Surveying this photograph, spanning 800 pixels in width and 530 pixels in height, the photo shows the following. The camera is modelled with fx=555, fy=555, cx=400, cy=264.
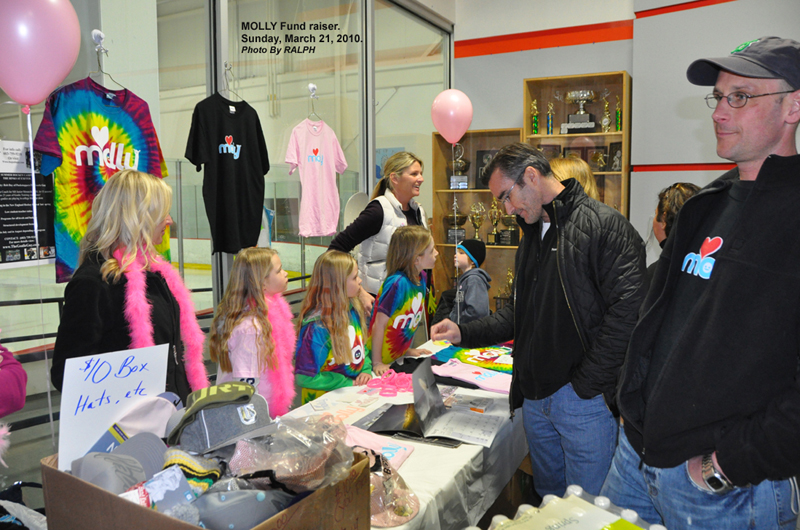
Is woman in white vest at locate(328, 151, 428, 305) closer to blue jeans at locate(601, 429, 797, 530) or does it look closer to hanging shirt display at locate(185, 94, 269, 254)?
hanging shirt display at locate(185, 94, 269, 254)

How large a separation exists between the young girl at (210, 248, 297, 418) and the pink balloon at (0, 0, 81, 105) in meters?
1.00

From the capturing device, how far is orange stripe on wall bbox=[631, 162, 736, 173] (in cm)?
460

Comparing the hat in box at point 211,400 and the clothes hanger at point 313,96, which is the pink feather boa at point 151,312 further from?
the clothes hanger at point 313,96

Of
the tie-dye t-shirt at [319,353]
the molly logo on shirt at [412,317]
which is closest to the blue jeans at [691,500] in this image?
the tie-dye t-shirt at [319,353]

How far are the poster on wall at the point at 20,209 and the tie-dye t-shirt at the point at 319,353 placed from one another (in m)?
1.17

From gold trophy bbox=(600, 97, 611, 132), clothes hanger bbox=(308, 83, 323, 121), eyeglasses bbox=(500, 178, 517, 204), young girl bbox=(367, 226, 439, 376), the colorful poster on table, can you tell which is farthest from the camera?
gold trophy bbox=(600, 97, 611, 132)

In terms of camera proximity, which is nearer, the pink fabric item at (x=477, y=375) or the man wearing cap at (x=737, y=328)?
the man wearing cap at (x=737, y=328)

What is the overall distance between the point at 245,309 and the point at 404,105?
144 inches

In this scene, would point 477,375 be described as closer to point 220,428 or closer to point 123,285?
point 123,285

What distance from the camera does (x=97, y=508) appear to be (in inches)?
31.2

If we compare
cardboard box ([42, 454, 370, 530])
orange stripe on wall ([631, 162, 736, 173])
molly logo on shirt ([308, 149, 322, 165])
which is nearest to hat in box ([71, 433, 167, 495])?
cardboard box ([42, 454, 370, 530])

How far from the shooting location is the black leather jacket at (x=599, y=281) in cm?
168

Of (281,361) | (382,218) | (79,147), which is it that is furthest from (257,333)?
(382,218)

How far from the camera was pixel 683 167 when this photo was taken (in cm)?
478
